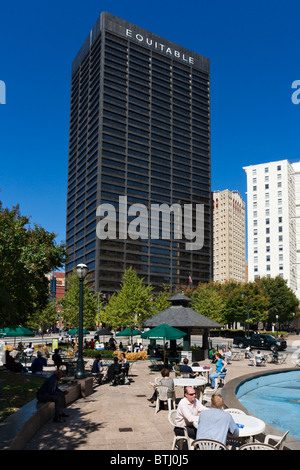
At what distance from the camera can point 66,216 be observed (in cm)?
13675

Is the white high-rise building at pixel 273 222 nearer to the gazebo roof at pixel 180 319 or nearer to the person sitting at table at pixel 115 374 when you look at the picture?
the gazebo roof at pixel 180 319

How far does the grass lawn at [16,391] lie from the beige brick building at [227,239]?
147714mm

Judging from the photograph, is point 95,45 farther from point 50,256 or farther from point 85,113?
point 50,256

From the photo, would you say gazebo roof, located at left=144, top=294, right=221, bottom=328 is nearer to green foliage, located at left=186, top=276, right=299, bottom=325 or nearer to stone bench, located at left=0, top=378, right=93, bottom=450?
stone bench, located at left=0, top=378, right=93, bottom=450

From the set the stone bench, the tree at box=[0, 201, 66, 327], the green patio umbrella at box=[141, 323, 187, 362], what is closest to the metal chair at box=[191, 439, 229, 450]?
the stone bench

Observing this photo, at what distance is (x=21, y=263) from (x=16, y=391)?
18.8 feet

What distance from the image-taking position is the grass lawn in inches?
425

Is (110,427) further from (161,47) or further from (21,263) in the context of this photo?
(161,47)

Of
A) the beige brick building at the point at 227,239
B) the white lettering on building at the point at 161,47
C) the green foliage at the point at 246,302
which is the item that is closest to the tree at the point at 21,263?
the green foliage at the point at 246,302

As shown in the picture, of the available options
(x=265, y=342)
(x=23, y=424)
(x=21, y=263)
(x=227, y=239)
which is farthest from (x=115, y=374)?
(x=227, y=239)

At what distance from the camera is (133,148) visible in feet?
392

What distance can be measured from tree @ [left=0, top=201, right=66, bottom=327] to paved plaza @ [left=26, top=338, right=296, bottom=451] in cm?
447

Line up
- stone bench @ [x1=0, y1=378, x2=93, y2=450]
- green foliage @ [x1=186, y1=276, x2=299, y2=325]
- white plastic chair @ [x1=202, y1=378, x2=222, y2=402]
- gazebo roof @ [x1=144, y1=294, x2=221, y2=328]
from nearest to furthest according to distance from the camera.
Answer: stone bench @ [x1=0, y1=378, x2=93, y2=450], white plastic chair @ [x1=202, y1=378, x2=222, y2=402], gazebo roof @ [x1=144, y1=294, x2=221, y2=328], green foliage @ [x1=186, y1=276, x2=299, y2=325]

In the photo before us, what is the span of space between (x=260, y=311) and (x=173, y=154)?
245ft
